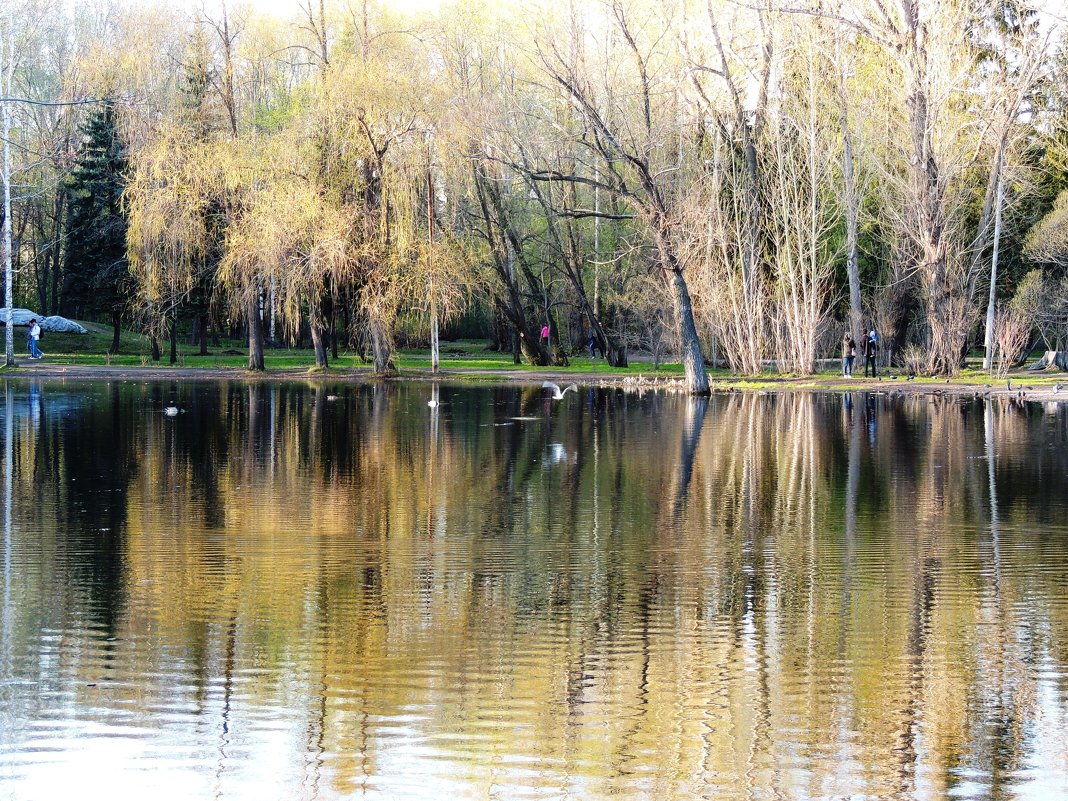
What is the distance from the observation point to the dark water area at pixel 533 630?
6.57m

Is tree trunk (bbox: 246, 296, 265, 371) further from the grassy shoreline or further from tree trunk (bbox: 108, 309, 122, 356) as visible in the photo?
tree trunk (bbox: 108, 309, 122, 356)

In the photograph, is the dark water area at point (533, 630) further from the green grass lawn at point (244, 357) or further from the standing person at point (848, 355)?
the green grass lawn at point (244, 357)

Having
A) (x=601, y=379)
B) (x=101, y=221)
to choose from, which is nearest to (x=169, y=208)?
(x=101, y=221)

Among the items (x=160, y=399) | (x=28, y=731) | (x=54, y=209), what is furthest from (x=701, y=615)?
(x=54, y=209)

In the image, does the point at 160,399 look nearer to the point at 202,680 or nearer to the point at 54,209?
the point at 202,680

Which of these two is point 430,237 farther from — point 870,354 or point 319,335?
point 870,354

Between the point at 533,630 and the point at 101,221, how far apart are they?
51.9 metres

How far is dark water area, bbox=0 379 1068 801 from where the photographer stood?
21.6 feet

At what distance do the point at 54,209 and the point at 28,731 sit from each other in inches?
2747

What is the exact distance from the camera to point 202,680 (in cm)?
800

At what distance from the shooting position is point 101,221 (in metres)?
57.1

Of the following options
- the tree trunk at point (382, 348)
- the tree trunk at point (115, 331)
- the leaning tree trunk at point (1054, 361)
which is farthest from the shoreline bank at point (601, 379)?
the tree trunk at point (115, 331)

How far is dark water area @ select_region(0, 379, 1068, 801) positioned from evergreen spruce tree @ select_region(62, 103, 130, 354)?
38895mm

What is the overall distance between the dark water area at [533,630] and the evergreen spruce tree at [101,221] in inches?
1531
